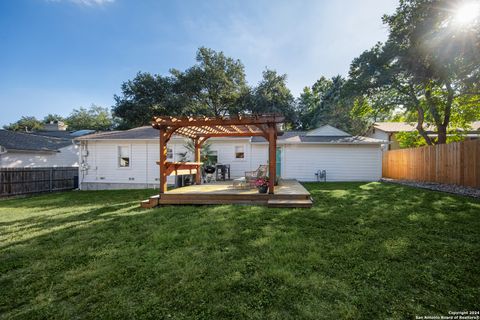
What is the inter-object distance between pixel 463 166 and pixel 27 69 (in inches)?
1075

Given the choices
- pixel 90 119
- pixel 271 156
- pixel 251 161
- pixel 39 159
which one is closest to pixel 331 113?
pixel 251 161

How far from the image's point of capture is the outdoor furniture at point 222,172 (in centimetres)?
1209

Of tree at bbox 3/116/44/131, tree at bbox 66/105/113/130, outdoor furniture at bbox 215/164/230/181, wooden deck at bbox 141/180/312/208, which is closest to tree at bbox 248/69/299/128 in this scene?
outdoor furniture at bbox 215/164/230/181

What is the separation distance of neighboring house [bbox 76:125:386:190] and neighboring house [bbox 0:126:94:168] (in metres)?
2.53

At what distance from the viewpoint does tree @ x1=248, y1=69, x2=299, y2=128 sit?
25547 mm

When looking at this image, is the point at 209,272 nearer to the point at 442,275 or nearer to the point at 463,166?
the point at 442,275

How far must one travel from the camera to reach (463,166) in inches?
364

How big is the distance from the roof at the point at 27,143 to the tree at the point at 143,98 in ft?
30.5

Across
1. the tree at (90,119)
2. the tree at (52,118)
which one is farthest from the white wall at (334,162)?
the tree at (52,118)

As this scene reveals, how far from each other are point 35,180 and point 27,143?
15.0ft

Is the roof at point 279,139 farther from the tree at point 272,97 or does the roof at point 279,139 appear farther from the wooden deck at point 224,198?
the tree at point 272,97

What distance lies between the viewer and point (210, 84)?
26125 mm

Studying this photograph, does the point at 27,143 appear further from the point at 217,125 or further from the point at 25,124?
the point at 25,124

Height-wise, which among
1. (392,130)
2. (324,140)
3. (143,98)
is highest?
(143,98)
